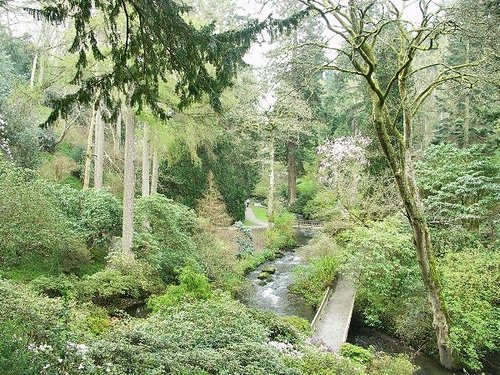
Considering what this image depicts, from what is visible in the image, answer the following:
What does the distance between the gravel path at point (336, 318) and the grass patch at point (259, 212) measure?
16.6m

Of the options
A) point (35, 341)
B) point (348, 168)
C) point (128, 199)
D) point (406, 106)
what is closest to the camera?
point (35, 341)

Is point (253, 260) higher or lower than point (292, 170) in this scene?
lower

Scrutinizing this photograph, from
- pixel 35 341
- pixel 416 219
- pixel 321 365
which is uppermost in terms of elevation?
pixel 416 219

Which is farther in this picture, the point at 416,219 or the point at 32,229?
the point at 32,229

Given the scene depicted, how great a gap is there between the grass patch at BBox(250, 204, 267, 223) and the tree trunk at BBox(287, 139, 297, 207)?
2.24m

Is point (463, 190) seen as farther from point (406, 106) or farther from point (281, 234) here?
point (281, 234)

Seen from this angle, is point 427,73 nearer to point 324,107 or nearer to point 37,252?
point 324,107

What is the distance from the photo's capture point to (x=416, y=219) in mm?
9516

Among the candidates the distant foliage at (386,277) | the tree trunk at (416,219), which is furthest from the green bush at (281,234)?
the tree trunk at (416,219)

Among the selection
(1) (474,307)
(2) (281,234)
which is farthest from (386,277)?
(2) (281,234)

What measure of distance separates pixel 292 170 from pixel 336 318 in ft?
67.4

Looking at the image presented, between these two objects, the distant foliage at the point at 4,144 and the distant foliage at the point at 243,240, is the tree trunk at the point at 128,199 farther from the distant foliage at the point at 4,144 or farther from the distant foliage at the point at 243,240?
the distant foliage at the point at 243,240

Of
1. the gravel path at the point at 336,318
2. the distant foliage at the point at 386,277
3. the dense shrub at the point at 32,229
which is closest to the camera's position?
the gravel path at the point at 336,318

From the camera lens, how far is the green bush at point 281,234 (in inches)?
888
